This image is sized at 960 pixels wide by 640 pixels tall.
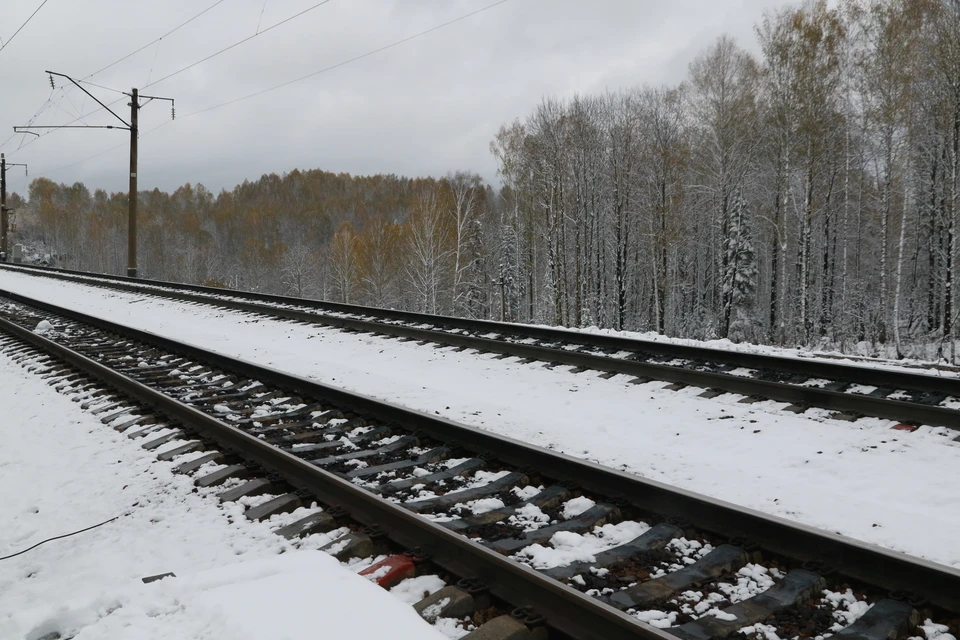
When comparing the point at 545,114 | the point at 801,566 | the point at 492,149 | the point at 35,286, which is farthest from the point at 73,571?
the point at 492,149

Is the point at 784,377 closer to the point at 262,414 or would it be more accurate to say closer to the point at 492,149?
the point at 262,414

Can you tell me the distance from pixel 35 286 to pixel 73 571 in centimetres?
2642

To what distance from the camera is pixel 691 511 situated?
3.54m

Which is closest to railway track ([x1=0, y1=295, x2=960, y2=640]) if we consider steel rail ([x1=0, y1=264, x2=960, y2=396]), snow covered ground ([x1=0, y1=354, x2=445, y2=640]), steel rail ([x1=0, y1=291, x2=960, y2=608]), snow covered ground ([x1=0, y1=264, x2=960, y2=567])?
steel rail ([x1=0, y1=291, x2=960, y2=608])

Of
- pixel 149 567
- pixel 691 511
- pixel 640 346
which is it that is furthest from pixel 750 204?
pixel 149 567

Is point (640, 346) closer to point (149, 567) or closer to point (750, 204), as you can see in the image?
point (149, 567)

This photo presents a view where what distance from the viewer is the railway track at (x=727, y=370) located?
5930mm

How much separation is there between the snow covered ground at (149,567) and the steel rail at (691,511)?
21.8 inches

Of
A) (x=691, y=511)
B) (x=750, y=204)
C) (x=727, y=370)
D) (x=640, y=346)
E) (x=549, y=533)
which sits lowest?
(x=549, y=533)

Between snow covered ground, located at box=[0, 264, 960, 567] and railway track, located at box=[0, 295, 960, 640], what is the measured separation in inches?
34.4

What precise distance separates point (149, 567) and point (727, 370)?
6.33 m

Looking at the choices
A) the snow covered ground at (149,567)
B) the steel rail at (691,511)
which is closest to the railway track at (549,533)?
the steel rail at (691,511)

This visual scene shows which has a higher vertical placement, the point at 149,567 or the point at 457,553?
the point at 457,553

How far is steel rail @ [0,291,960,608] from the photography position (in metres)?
2.76
